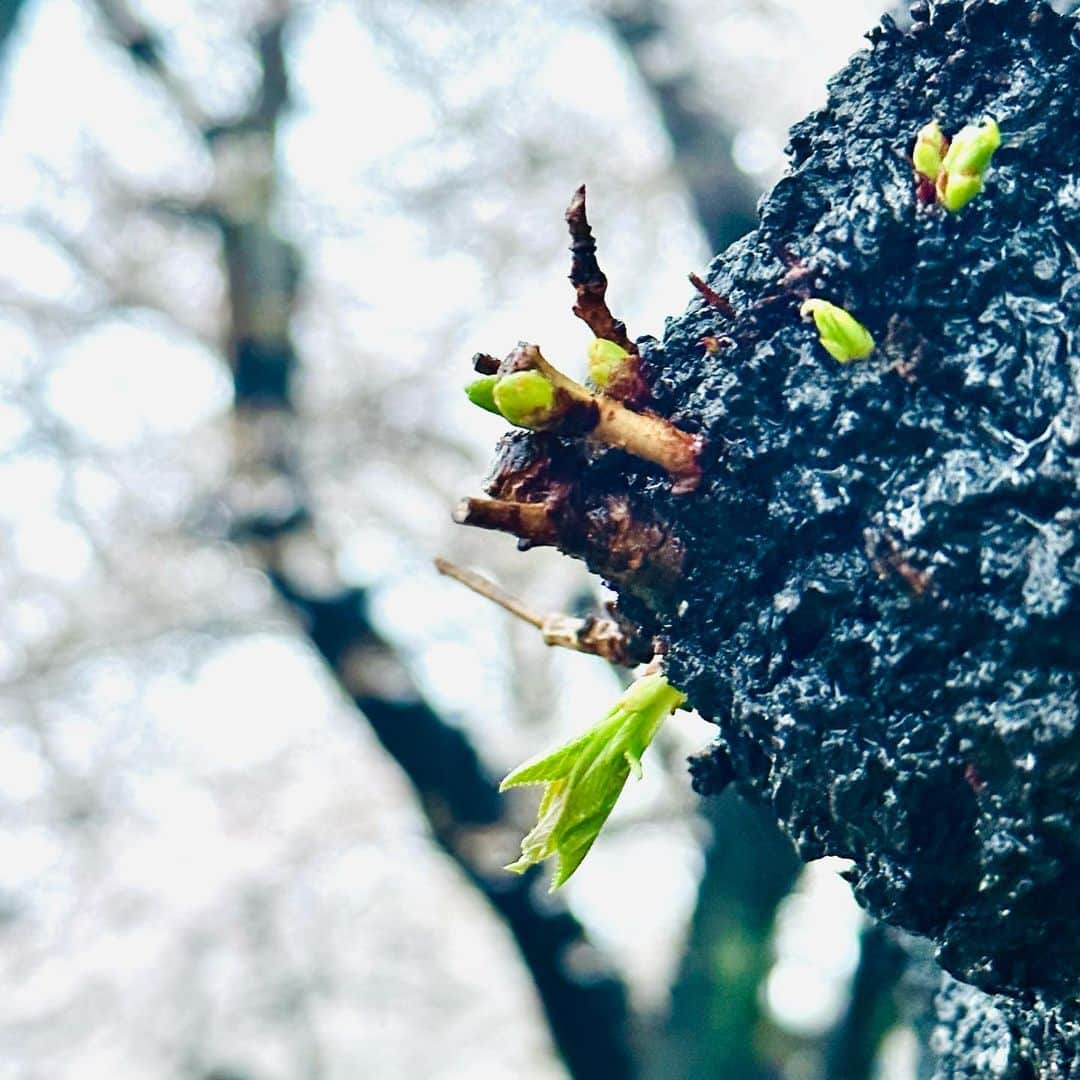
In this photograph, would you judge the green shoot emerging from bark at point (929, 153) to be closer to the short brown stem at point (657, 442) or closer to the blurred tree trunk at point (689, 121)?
the short brown stem at point (657, 442)

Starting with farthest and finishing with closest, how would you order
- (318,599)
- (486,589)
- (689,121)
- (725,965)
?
1. (689,121)
2. (318,599)
3. (725,965)
4. (486,589)

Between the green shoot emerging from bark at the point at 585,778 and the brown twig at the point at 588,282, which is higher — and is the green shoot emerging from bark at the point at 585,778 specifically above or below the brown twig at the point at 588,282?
below

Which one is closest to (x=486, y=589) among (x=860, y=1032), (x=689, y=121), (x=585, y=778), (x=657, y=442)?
(x=585, y=778)

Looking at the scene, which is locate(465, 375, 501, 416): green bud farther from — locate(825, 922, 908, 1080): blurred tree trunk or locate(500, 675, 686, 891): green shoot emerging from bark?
locate(825, 922, 908, 1080): blurred tree trunk

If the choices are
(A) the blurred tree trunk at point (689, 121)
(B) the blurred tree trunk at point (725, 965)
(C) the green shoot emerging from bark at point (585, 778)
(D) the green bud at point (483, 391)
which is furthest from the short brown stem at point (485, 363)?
(A) the blurred tree trunk at point (689, 121)

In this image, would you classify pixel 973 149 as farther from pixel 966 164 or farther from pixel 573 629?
pixel 573 629

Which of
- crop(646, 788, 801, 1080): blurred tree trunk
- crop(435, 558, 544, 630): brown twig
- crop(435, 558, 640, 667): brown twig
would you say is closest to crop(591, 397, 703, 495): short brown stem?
crop(435, 558, 640, 667): brown twig
